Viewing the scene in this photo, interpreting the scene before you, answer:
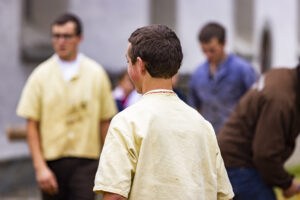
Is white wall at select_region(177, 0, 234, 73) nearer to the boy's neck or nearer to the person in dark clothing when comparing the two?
the person in dark clothing

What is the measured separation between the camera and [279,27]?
23.1 meters

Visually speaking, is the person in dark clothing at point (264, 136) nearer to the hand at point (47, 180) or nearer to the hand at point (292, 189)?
the hand at point (292, 189)

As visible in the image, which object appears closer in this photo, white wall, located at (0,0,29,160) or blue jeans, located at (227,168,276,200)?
blue jeans, located at (227,168,276,200)

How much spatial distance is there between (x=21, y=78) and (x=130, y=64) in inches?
287

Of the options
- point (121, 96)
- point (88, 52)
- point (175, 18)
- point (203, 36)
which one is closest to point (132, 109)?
point (203, 36)

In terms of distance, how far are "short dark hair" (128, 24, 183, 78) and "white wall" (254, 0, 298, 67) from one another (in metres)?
18.1

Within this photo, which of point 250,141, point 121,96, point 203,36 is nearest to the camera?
point 250,141

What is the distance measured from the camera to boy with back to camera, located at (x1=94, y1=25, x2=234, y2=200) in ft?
9.86

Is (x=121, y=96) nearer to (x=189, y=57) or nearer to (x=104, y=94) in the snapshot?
(x=104, y=94)

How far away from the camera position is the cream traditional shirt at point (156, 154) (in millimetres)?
3002

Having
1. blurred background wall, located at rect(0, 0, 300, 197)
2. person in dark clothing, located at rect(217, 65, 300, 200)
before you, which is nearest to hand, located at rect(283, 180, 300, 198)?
person in dark clothing, located at rect(217, 65, 300, 200)

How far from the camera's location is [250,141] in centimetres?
475

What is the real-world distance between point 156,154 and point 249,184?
1.91 meters

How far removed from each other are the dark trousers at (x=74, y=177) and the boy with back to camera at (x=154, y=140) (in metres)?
2.45
